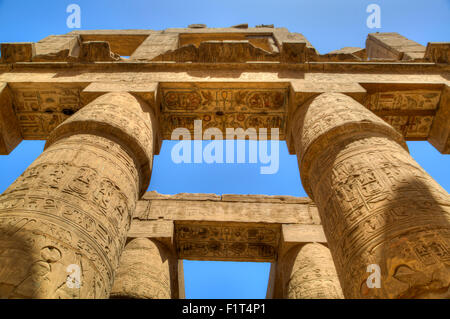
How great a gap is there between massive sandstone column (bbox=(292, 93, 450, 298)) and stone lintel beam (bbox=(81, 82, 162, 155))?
2634mm

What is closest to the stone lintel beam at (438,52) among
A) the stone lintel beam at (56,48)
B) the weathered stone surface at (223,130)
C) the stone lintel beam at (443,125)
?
the weathered stone surface at (223,130)

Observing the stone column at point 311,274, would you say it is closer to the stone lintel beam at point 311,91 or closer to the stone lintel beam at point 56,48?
the stone lintel beam at point 311,91

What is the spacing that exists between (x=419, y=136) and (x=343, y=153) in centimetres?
348

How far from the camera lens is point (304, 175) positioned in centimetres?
487

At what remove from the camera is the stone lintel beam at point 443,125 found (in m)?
6.18

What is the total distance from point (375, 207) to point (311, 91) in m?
3.14

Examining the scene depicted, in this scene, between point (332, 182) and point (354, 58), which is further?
point (354, 58)

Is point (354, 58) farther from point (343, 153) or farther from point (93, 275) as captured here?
point (93, 275)

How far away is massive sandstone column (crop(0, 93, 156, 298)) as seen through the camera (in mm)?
2477

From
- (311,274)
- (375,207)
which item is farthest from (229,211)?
(375,207)

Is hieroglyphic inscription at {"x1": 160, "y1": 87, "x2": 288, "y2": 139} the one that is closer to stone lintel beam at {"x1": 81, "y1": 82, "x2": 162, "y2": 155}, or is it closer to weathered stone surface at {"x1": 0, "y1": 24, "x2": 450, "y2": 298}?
weathered stone surface at {"x1": 0, "y1": 24, "x2": 450, "y2": 298}

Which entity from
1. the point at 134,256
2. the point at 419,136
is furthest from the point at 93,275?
the point at 419,136

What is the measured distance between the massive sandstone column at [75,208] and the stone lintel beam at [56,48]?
3.22 meters

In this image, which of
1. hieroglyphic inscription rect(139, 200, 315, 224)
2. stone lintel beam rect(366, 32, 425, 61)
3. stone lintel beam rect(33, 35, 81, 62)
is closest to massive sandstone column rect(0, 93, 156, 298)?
stone lintel beam rect(33, 35, 81, 62)
